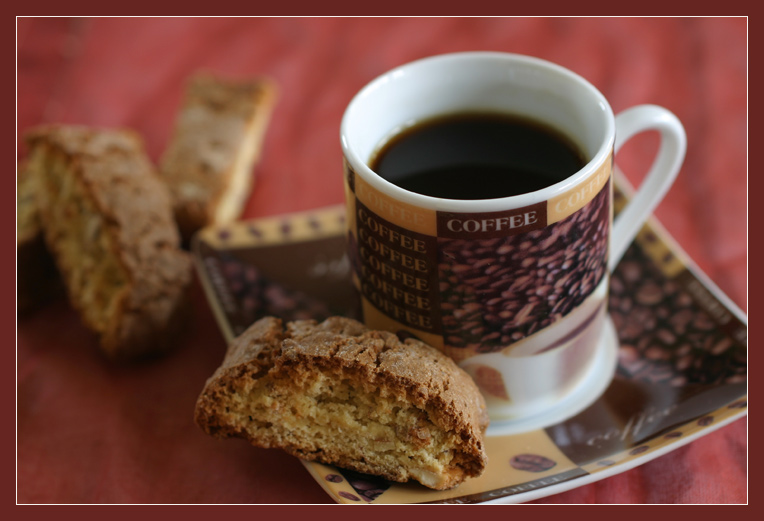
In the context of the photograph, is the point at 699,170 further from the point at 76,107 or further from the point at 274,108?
the point at 76,107

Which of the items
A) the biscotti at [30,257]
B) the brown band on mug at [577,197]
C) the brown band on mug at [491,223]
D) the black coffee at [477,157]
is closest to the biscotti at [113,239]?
the biscotti at [30,257]

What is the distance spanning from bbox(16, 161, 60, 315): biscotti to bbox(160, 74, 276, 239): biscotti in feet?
0.80

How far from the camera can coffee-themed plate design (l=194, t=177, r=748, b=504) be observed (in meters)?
1.03

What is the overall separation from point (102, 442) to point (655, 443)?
834 millimetres

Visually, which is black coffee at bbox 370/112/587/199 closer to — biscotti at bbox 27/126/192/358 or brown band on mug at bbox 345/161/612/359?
brown band on mug at bbox 345/161/612/359

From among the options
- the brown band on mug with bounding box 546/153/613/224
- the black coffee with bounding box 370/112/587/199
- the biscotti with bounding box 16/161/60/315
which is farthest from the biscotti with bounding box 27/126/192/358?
the brown band on mug with bounding box 546/153/613/224

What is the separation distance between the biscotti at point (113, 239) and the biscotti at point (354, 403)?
311mm

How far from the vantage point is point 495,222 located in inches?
36.5

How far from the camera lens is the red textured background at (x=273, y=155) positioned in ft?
3.87

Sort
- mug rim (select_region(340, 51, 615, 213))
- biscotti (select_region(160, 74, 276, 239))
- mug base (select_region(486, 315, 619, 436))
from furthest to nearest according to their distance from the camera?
biscotti (select_region(160, 74, 276, 239)) → mug base (select_region(486, 315, 619, 436)) → mug rim (select_region(340, 51, 615, 213))

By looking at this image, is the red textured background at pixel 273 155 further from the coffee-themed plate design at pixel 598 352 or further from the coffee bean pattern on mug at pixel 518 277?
the coffee bean pattern on mug at pixel 518 277

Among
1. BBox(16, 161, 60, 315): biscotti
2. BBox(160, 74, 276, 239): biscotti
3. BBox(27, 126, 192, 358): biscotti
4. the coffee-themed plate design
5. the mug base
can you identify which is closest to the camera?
the coffee-themed plate design

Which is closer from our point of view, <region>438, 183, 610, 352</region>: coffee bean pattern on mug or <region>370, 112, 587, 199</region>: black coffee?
<region>438, 183, 610, 352</region>: coffee bean pattern on mug

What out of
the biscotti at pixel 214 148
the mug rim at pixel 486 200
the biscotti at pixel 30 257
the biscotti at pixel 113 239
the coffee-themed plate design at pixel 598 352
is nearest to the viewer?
the mug rim at pixel 486 200
